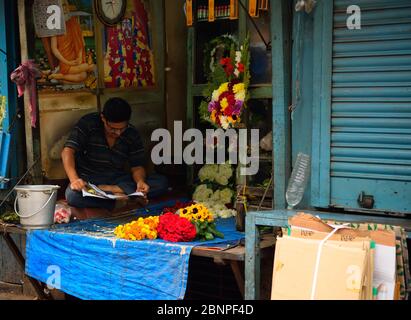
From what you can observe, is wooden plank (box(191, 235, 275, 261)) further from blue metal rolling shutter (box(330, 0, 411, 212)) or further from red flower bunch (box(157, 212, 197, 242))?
blue metal rolling shutter (box(330, 0, 411, 212))

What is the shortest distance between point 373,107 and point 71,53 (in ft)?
11.6

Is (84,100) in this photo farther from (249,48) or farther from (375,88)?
(375,88)

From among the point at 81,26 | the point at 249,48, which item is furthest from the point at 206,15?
the point at 81,26

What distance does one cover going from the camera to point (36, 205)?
619cm

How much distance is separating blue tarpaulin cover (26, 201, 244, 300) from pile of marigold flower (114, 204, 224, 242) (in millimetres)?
86

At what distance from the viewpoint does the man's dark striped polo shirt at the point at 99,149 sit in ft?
22.6

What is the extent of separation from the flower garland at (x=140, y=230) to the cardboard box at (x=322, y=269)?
1.61 m

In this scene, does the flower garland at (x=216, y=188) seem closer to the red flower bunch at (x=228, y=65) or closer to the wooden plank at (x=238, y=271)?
the red flower bunch at (x=228, y=65)

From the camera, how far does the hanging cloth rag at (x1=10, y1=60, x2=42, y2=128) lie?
6.41m

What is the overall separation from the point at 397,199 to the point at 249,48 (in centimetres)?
275

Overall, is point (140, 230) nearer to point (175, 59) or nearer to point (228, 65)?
point (228, 65)

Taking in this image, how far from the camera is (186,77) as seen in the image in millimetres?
8352

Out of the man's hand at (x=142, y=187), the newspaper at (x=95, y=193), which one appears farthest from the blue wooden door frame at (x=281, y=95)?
the man's hand at (x=142, y=187)
